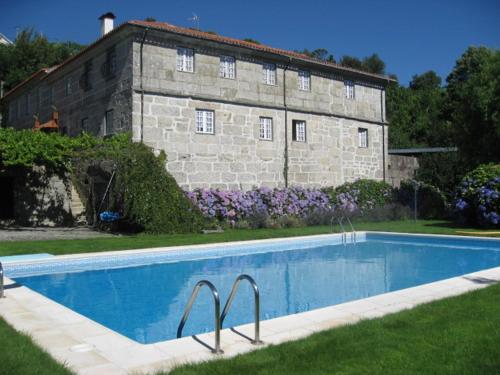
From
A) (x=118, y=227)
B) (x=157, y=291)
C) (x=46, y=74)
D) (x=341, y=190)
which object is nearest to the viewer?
(x=157, y=291)

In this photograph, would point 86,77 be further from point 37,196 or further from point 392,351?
point 392,351

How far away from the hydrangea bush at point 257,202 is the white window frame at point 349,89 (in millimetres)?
5693

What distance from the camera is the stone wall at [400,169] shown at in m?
26.1

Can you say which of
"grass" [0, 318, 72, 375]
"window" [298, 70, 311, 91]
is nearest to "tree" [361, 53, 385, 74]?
"window" [298, 70, 311, 91]

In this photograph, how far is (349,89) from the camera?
2464cm

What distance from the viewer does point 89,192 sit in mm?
18969

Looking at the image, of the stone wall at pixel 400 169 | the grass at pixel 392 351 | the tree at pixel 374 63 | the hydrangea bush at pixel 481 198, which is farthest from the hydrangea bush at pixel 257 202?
the tree at pixel 374 63

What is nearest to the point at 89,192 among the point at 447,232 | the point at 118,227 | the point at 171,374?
the point at 118,227

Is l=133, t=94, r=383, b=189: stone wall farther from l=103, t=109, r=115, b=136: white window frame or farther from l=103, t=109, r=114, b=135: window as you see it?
l=103, t=109, r=114, b=135: window

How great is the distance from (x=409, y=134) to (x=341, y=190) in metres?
25.8

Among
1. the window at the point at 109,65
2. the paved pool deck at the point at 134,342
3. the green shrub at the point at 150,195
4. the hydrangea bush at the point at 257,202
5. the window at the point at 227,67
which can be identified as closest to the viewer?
the paved pool deck at the point at 134,342

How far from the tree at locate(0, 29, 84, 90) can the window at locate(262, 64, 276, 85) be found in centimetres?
2543

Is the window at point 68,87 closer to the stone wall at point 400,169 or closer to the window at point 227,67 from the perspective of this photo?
the window at point 227,67

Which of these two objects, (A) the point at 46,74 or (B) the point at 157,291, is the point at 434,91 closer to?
(A) the point at 46,74
